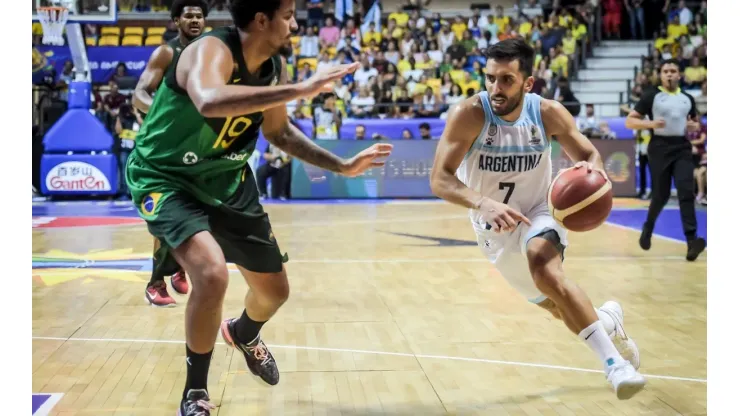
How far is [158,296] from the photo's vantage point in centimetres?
636

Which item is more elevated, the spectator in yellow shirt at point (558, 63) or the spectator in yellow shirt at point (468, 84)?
the spectator in yellow shirt at point (558, 63)

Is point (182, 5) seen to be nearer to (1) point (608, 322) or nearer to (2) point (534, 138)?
(2) point (534, 138)

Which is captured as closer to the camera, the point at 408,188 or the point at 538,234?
the point at 538,234

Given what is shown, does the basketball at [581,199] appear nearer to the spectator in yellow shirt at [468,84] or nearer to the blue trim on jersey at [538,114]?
the blue trim on jersey at [538,114]

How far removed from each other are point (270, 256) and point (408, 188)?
12392 mm

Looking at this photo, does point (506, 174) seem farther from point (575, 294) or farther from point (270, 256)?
point (270, 256)

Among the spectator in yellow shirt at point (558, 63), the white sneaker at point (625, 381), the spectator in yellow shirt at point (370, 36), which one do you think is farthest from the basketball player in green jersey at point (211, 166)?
the spectator in yellow shirt at point (370, 36)

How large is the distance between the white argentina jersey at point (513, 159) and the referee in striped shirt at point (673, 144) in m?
4.39

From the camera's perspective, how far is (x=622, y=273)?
8.15 metres

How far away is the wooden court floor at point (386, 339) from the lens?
4.26 meters

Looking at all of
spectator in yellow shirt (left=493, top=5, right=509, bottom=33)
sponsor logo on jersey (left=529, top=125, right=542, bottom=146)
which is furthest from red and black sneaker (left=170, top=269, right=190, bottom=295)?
spectator in yellow shirt (left=493, top=5, right=509, bottom=33)

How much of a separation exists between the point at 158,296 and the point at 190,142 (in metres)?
2.87
